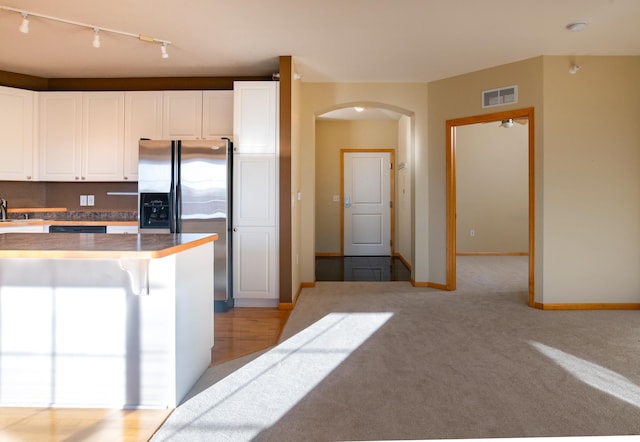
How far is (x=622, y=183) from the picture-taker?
4055 millimetres

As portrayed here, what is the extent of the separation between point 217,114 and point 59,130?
179 centimetres

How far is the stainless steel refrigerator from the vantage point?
3.89m

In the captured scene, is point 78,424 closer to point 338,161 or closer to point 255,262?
point 255,262

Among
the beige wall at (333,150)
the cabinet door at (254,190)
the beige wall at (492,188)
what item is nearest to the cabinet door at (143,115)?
the cabinet door at (254,190)

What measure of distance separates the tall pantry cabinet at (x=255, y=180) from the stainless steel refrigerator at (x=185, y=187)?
0.59 feet

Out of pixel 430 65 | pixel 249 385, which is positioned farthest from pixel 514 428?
pixel 430 65

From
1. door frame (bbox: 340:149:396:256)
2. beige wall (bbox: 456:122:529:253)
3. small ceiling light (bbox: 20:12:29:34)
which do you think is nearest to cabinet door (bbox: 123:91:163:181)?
small ceiling light (bbox: 20:12:29:34)

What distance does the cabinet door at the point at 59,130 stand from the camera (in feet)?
14.7

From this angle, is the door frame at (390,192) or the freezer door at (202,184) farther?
the door frame at (390,192)

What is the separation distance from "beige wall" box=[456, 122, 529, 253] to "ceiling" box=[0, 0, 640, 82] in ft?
12.0

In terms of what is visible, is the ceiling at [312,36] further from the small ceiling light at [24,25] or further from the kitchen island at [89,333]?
the kitchen island at [89,333]

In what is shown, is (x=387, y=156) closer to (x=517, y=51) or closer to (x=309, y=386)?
(x=517, y=51)

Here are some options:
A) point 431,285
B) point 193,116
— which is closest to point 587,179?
point 431,285

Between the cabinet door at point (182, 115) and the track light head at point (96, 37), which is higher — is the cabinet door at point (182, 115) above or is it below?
below
